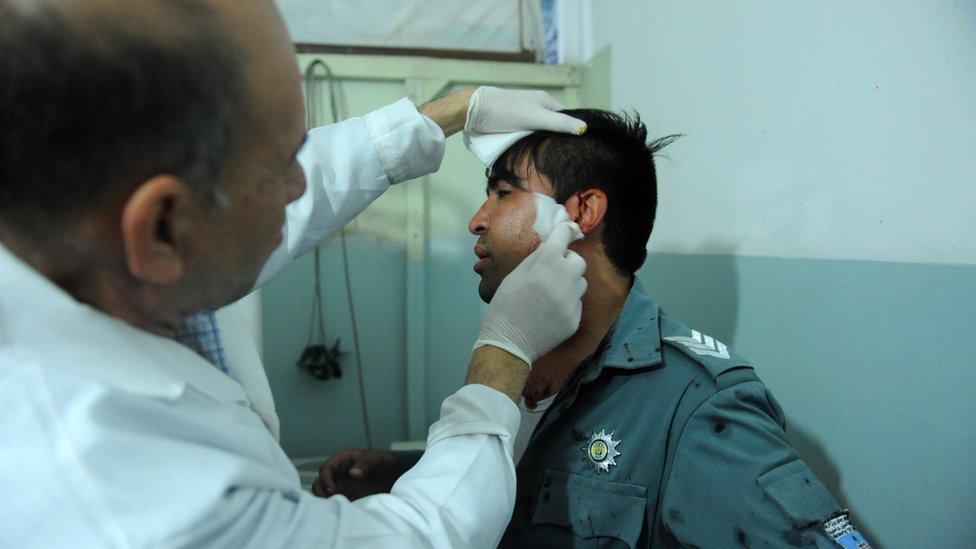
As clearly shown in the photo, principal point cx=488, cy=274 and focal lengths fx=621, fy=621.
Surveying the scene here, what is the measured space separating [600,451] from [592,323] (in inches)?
11.2

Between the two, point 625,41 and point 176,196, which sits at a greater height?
point 625,41

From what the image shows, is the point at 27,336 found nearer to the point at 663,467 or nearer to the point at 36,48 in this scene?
the point at 36,48

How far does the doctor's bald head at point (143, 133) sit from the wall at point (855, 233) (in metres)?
0.95

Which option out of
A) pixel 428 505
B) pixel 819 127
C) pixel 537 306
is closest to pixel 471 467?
pixel 428 505

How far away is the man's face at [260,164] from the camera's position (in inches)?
21.8

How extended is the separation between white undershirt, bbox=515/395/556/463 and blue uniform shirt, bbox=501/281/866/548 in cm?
Answer: 6

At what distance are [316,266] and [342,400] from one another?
1.79 ft

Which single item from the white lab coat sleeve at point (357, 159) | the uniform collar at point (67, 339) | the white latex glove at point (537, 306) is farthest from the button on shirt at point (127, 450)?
the white lab coat sleeve at point (357, 159)

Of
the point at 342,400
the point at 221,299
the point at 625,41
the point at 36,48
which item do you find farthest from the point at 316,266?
the point at 36,48

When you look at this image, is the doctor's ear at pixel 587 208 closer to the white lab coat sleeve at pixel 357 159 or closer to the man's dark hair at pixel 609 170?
the man's dark hair at pixel 609 170

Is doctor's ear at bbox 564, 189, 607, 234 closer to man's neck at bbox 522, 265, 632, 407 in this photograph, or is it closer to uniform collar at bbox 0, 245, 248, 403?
man's neck at bbox 522, 265, 632, 407

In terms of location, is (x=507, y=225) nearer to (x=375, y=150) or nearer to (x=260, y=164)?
(x=375, y=150)

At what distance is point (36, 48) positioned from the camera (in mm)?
447

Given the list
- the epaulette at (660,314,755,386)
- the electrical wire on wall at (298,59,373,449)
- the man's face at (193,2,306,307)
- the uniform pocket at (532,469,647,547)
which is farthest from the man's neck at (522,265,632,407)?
the electrical wire on wall at (298,59,373,449)
